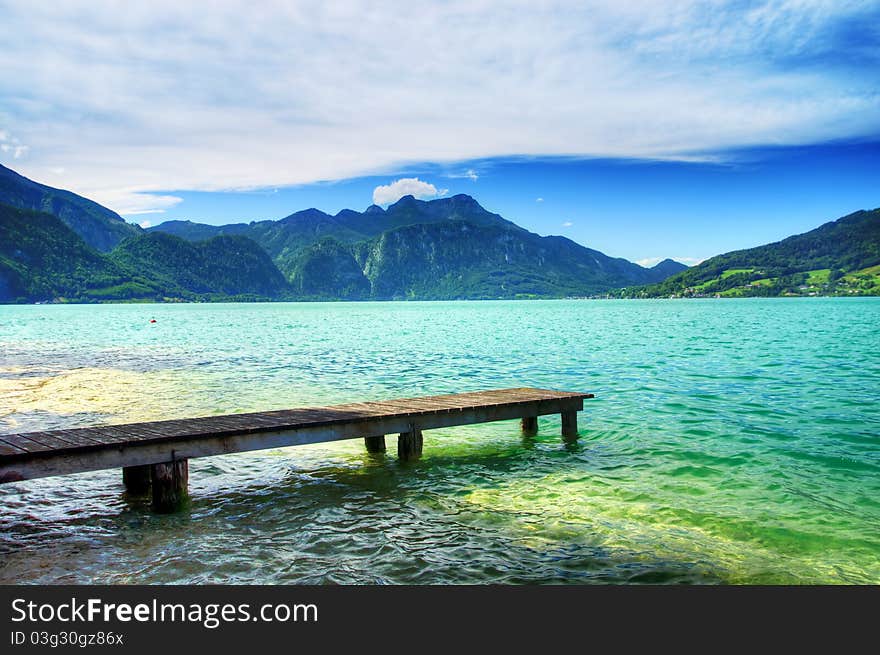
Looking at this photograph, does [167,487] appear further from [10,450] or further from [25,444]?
[10,450]

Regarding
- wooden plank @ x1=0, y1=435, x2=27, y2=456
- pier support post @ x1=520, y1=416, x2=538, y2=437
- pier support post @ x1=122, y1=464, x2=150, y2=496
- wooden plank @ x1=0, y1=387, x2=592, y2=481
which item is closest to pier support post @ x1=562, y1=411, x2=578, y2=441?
wooden plank @ x1=0, y1=387, x2=592, y2=481

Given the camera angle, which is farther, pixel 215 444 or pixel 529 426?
pixel 529 426

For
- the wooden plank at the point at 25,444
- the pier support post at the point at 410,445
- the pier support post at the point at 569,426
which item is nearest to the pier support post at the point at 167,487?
the wooden plank at the point at 25,444

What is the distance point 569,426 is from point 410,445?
4.68 meters

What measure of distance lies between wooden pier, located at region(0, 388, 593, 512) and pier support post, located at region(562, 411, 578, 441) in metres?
0.96

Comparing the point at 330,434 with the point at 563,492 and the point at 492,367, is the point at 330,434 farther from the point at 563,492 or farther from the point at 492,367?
the point at 492,367

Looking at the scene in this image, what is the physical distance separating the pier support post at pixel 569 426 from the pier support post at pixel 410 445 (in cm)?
434

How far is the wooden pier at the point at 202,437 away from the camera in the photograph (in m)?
10.2

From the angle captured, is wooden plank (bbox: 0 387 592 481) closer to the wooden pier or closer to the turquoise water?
the wooden pier

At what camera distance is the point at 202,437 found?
37.3 ft

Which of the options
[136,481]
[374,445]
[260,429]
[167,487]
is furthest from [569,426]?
[136,481]

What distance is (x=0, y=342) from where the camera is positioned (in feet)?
198
